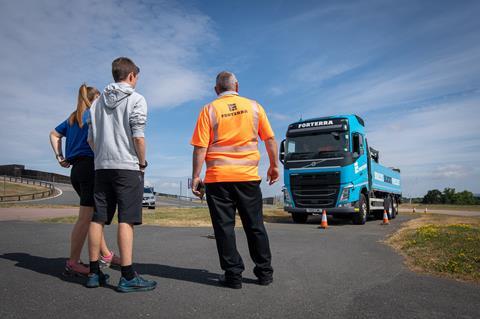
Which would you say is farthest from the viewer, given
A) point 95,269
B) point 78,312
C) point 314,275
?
point 314,275

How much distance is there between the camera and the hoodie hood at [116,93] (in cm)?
346

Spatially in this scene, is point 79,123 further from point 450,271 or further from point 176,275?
point 450,271

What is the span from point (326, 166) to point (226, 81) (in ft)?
30.0

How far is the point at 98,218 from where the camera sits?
11.4ft

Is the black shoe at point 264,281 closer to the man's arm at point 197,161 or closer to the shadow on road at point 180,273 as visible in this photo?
the shadow on road at point 180,273

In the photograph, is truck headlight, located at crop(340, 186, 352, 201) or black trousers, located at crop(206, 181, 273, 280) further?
truck headlight, located at crop(340, 186, 352, 201)

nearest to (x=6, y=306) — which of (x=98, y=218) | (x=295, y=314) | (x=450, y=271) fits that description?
(x=98, y=218)

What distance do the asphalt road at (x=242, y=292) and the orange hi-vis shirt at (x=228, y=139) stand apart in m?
1.07

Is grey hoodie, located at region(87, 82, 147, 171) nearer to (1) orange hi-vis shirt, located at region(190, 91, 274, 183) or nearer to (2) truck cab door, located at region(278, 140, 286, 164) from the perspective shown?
(1) orange hi-vis shirt, located at region(190, 91, 274, 183)

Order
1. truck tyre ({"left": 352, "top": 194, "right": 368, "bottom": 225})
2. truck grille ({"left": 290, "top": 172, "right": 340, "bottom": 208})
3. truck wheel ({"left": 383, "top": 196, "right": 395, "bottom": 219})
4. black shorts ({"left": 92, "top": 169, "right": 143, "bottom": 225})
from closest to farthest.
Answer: black shorts ({"left": 92, "top": 169, "right": 143, "bottom": 225})
truck grille ({"left": 290, "top": 172, "right": 340, "bottom": 208})
truck tyre ({"left": 352, "top": 194, "right": 368, "bottom": 225})
truck wheel ({"left": 383, "top": 196, "right": 395, "bottom": 219})

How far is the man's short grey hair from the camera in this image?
388 cm

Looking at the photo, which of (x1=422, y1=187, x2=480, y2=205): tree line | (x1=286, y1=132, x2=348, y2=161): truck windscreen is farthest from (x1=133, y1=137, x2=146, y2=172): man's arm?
(x1=422, y1=187, x2=480, y2=205): tree line

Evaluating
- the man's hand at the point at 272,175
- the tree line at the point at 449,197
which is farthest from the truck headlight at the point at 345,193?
the tree line at the point at 449,197

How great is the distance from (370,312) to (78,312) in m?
2.14
